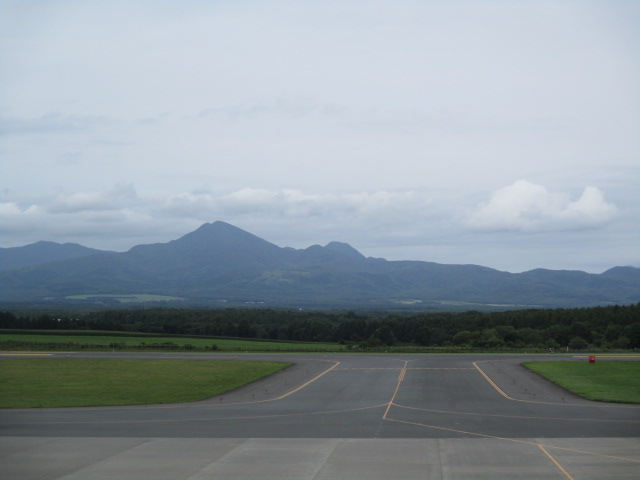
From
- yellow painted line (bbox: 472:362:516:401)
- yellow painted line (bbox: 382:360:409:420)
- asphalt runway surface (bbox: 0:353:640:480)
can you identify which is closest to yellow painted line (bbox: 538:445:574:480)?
asphalt runway surface (bbox: 0:353:640:480)

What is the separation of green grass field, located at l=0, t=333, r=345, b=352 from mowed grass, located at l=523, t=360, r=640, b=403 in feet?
130

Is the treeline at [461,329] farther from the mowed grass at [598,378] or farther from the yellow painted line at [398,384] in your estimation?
the yellow painted line at [398,384]

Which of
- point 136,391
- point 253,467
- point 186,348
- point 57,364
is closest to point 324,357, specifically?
point 186,348

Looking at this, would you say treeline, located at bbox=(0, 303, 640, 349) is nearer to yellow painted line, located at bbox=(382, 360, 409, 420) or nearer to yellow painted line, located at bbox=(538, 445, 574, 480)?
yellow painted line, located at bbox=(382, 360, 409, 420)

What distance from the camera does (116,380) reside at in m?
56.0

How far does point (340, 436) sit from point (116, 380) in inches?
1114

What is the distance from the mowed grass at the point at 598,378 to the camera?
4669 cm

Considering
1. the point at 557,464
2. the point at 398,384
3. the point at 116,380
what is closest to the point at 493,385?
the point at 398,384

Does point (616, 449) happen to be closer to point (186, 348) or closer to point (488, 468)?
point (488, 468)

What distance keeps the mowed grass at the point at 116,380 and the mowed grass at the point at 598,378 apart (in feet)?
81.6

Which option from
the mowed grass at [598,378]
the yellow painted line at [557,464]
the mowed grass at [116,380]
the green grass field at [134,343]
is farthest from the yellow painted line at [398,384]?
the green grass field at [134,343]

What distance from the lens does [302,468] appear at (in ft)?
90.0

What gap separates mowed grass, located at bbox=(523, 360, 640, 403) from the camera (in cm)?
4669

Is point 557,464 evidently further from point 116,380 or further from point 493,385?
point 116,380
